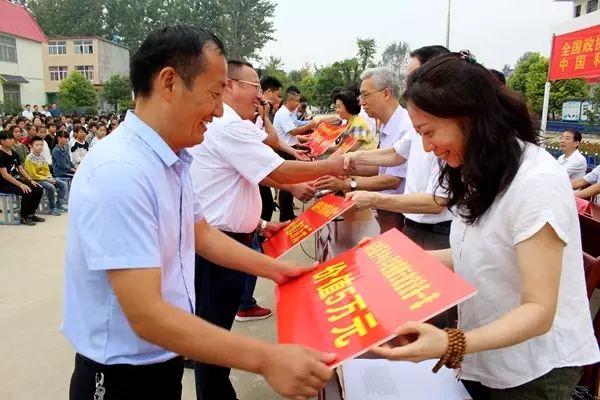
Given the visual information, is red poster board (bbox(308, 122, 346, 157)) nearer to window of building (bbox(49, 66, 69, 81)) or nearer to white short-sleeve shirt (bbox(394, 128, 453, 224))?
white short-sleeve shirt (bbox(394, 128, 453, 224))

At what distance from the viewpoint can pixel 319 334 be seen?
3.53 feet

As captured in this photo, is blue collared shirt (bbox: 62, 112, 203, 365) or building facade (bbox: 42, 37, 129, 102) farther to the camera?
building facade (bbox: 42, 37, 129, 102)

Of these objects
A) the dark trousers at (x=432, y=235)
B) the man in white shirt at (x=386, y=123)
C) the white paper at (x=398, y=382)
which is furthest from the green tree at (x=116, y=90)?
the white paper at (x=398, y=382)

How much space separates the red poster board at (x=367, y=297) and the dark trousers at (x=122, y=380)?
1.17ft

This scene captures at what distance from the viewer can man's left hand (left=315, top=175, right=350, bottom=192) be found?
2.76 meters

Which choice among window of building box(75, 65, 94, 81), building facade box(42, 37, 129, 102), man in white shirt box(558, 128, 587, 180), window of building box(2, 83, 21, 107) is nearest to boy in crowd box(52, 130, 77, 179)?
man in white shirt box(558, 128, 587, 180)

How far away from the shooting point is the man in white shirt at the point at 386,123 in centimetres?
315

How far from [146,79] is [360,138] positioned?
2888mm

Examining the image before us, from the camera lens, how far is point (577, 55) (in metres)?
10.6

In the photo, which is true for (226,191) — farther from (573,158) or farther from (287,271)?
(573,158)

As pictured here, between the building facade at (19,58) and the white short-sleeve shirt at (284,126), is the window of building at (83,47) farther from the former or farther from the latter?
the white short-sleeve shirt at (284,126)

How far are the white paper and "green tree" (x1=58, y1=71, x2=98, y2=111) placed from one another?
35.9 metres

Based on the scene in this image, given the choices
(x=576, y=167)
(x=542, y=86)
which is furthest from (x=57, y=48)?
(x=576, y=167)

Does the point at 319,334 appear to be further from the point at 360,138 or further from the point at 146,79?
the point at 360,138
